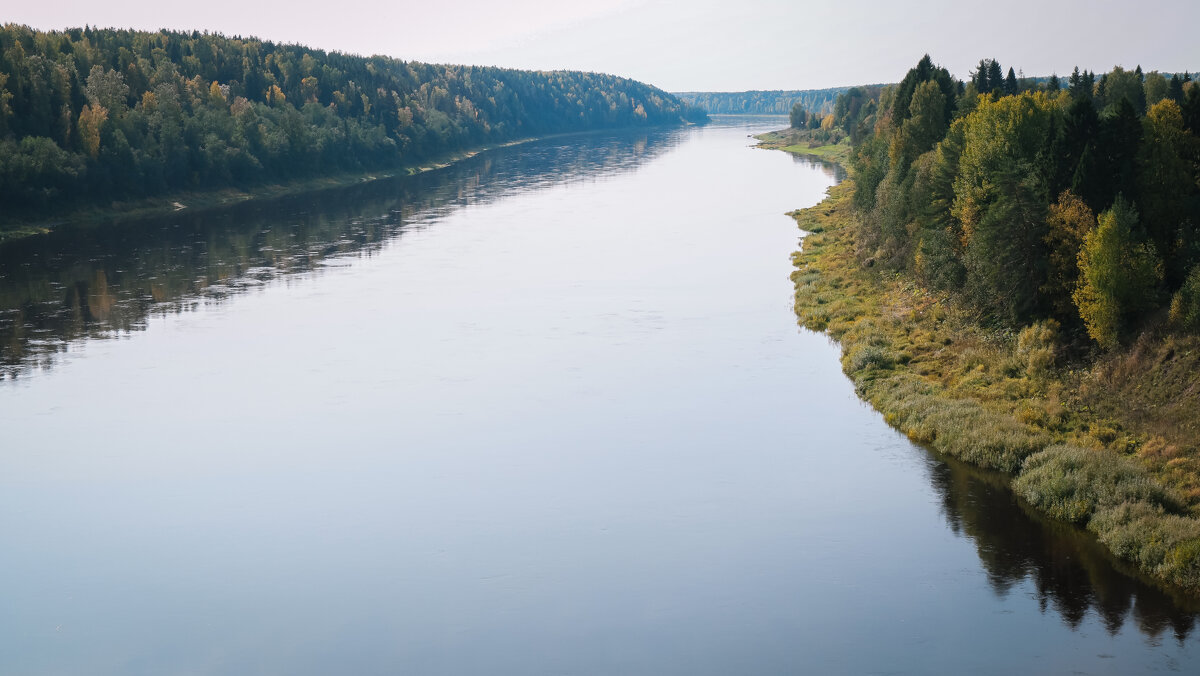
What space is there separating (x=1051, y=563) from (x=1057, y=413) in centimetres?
841

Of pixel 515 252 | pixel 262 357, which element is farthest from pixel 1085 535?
pixel 515 252

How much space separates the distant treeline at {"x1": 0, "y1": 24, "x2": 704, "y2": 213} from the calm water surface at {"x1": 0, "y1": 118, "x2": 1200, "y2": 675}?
31074mm

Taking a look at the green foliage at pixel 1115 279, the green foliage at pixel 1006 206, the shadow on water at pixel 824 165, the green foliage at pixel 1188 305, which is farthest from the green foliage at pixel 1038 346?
the shadow on water at pixel 824 165

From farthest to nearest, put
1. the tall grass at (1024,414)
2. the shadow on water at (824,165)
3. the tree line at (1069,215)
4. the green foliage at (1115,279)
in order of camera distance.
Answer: the shadow on water at (824,165), the tree line at (1069,215), the green foliage at (1115,279), the tall grass at (1024,414)

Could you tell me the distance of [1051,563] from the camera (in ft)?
84.0

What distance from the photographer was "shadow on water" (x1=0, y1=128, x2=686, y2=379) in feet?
173

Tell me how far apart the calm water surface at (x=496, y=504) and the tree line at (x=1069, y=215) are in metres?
7.84

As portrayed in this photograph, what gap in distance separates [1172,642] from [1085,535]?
516 cm

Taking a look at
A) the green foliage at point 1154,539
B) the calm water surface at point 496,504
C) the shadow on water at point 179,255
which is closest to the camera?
the calm water surface at point 496,504

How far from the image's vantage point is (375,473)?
3306 centimetres

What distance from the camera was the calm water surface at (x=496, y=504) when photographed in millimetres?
22891

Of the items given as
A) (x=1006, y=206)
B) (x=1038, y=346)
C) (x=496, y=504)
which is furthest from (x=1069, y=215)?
(x=496, y=504)

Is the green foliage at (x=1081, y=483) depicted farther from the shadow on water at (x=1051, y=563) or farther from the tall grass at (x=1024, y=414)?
the shadow on water at (x=1051, y=563)

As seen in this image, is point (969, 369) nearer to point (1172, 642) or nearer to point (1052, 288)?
point (1052, 288)
